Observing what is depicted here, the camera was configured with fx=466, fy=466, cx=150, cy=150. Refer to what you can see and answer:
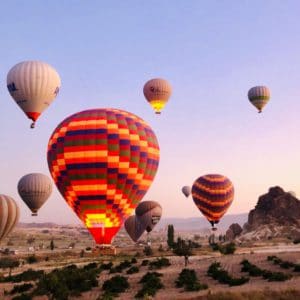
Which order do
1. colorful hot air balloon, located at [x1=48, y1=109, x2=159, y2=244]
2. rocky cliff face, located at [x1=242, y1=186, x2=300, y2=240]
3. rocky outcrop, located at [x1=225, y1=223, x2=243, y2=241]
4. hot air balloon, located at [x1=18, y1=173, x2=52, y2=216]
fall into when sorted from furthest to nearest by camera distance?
rocky outcrop, located at [x1=225, y1=223, x2=243, y2=241] < rocky cliff face, located at [x1=242, y1=186, x2=300, y2=240] < hot air balloon, located at [x1=18, y1=173, x2=52, y2=216] < colorful hot air balloon, located at [x1=48, y1=109, x2=159, y2=244]

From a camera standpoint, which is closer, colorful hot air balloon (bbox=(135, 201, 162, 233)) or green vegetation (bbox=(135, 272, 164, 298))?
green vegetation (bbox=(135, 272, 164, 298))

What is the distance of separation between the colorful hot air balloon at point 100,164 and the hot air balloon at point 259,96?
40.9 metres

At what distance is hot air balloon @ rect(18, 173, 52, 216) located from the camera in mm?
73875

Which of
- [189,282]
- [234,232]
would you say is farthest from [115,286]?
[234,232]

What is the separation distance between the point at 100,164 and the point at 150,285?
18.4 meters

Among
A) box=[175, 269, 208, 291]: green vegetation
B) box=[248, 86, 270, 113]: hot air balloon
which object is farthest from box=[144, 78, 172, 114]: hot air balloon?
box=[175, 269, 208, 291]: green vegetation

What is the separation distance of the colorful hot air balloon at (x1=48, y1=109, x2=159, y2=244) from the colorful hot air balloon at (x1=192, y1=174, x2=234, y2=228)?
38.5 meters

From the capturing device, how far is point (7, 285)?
34375 mm

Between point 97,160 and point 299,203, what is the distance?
80.6 m

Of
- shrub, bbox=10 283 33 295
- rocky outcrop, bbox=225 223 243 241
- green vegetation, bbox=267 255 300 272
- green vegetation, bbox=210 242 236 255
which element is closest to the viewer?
shrub, bbox=10 283 33 295

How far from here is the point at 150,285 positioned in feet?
95.7

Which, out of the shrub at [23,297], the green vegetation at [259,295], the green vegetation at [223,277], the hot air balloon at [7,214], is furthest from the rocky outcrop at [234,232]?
the green vegetation at [259,295]

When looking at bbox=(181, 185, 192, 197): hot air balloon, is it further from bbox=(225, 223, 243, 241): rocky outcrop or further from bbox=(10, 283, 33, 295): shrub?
bbox=(10, 283, 33, 295): shrub

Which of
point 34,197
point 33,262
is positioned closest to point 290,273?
point 33,262
